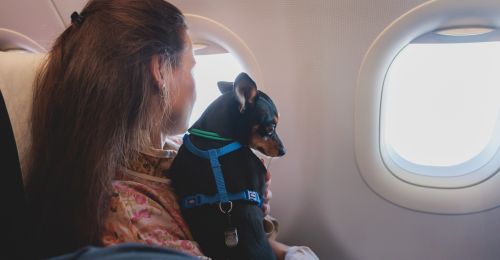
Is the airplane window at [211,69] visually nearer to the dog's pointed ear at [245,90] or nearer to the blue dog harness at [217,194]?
the dog's pointed ear at [245,90]

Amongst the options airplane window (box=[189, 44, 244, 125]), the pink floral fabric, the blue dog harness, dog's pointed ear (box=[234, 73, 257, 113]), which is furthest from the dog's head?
airplane window (box=[189, 44, 244, 125])

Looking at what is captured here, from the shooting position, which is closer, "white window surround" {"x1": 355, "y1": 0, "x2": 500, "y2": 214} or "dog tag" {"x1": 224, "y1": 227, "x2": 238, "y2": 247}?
"dog tag" {"x1": 224, "y1": 227, "x2": 238, "y2": 247}

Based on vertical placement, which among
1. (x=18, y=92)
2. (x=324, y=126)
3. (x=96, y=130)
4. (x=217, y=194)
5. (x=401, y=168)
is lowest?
(x=401, y=168)

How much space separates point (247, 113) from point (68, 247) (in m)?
0.49

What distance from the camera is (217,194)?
2.61ft

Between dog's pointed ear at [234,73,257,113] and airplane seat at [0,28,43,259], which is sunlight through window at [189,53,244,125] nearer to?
dog's pointed ear at [234,73,257,113]

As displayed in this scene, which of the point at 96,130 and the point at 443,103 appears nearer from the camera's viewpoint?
the point at 96,130

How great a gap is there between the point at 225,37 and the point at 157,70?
43cm

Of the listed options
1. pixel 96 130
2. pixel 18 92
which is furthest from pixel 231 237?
pixel 18 92

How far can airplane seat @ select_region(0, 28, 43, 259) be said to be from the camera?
0.61m

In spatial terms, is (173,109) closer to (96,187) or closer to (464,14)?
(96,187)

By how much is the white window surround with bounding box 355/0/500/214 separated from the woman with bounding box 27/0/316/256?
65 centimetres

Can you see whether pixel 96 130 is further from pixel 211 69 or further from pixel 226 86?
pixel 211 69

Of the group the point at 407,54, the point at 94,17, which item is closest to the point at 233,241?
the point at 94,17
